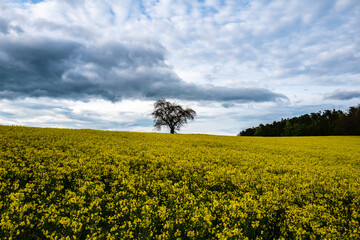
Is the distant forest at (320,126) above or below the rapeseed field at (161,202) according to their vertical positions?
above

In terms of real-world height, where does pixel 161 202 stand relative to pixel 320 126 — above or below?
below

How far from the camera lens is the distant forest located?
242 ft

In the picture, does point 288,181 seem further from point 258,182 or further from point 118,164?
point 118,164

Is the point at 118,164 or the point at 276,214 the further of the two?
the point at 118,164

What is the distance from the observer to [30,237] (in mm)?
5211

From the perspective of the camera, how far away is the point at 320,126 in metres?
95.3

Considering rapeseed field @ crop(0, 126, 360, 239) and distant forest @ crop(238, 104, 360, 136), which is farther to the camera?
distant forest @ crop(238, 104, 360, 136)

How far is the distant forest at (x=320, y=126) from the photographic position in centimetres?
7369

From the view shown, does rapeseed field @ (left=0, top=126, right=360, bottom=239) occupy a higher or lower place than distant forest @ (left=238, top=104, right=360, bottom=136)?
lower

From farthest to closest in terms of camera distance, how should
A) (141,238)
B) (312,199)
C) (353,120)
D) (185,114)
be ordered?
1. (353,120)
2. (185,114)
3. (312,199)
4. (141,238)

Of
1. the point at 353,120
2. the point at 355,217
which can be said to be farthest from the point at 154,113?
the point at 353,120

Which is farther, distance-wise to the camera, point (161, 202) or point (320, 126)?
point (320, 126)

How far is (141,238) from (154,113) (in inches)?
2288

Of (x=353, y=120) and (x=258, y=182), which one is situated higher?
(x=353, y=120)
